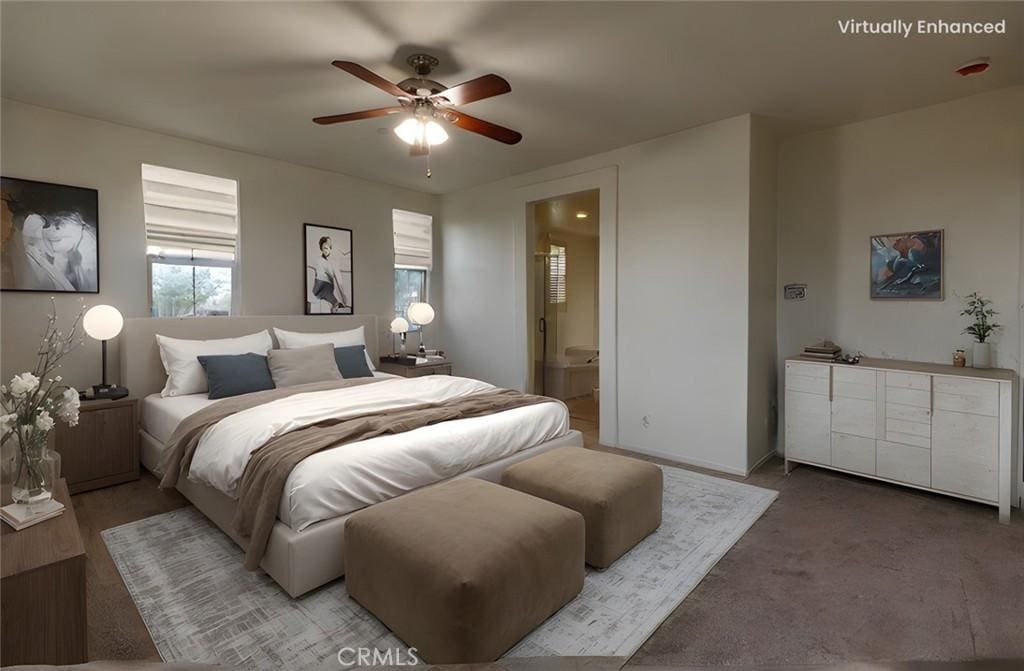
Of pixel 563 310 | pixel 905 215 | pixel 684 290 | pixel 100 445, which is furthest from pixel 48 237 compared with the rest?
pixel 905 215

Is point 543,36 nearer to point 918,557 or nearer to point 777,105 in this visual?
point 777,105

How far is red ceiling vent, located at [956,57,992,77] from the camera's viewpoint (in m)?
2.70

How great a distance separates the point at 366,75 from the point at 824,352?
3.58 meters

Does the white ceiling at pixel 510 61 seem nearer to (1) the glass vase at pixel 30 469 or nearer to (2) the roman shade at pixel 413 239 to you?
(2) the roman shade at pixel 413 239

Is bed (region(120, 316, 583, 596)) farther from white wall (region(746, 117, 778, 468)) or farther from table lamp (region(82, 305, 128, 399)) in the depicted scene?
white wall (region(746, 117, 778, 468))

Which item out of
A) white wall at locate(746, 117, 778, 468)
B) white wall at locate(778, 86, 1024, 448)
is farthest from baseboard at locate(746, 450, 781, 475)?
white wall at locate(778, 86, 1024, 448)

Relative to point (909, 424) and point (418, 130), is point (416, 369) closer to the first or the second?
point (418, 130)

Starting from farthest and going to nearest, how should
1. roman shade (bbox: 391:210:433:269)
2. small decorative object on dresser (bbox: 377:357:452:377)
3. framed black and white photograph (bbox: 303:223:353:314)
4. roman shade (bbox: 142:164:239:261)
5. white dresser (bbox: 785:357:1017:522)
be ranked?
roman shade (bbox: 391:210:433:269), small decorative object on dresser (bbox: 377:357:452:377), framed black and white photograph (bbox: 303:223:353:314), roman shade (bbox: 142:164:239:261), white dresser (bbox: 785:357:1017:522)

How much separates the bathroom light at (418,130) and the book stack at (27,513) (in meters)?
2.23

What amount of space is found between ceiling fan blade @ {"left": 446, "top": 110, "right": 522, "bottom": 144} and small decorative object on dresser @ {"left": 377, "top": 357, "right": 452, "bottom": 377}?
9.06ft

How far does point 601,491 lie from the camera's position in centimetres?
236

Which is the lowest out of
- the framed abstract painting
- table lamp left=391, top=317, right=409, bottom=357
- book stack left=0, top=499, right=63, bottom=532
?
book stack left=0, top=499, right=63, bottom=532

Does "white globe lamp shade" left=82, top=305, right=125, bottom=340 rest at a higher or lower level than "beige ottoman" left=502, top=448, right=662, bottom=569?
higher
